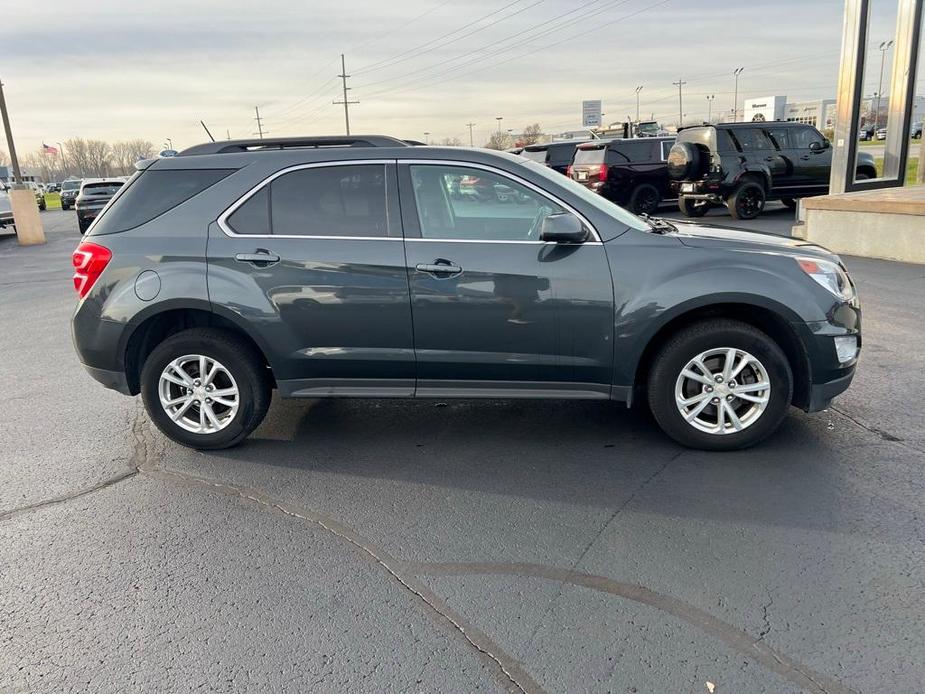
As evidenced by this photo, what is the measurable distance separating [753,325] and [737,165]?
12854 mm

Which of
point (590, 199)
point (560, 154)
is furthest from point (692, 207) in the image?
point (590, 199)

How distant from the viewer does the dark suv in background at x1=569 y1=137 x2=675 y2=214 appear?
17594 mm

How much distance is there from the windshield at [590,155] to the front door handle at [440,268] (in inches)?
571

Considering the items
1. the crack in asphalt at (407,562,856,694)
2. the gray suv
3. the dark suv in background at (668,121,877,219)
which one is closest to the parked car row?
the dark suv in background at (668,121,877,219)

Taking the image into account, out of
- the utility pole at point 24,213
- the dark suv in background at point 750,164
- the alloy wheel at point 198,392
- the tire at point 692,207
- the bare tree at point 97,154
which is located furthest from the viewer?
the bare tree at point 97,154

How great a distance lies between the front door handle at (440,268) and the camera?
4.08 m

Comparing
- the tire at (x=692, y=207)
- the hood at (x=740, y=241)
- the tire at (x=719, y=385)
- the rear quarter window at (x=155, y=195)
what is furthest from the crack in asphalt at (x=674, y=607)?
the tire at (x=692, y=207)

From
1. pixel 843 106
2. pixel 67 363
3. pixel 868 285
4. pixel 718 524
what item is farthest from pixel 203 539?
pixel 843 106

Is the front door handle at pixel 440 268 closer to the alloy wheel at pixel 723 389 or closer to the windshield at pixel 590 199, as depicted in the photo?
the windshield at pixel 590 199

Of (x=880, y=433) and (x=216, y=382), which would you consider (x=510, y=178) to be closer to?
(x=216, y=382)

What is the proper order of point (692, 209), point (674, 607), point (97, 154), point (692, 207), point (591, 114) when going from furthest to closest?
point (97, 154), point (591, 114), point (692, 209), point (692, 207), point (674, 607)

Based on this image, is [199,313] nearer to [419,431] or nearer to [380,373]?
[380,373]

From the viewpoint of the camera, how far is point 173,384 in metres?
4.45

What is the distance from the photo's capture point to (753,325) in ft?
13.9
